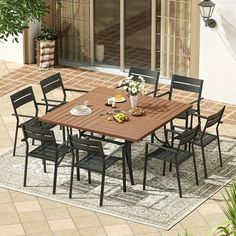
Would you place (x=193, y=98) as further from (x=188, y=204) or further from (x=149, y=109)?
(x=188, y=204)

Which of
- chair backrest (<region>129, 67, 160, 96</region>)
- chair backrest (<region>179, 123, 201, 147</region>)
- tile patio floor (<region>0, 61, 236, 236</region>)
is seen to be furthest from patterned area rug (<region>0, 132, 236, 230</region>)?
chair backrest (<region>129, 67, 160, 96</region>)

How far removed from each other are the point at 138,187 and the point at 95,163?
858 millimetres

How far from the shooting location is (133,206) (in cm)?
1146

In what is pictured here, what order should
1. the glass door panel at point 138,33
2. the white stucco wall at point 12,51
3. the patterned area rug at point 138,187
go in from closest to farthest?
the patterned area rug at point 138,187
the glass door panel at point 138,33
the white stucco wall at point 12,51

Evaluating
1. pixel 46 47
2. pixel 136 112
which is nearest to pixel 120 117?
pixel 136 112

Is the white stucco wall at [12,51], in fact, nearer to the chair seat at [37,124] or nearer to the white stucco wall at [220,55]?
the white stucco wall at [220,55]

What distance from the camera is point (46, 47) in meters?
17.2

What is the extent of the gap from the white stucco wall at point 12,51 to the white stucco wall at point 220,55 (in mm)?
4235

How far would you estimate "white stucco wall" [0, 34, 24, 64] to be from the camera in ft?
58.0

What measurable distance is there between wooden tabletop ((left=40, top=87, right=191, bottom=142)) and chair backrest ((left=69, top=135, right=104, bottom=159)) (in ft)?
1.42

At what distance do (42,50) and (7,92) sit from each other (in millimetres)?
1511

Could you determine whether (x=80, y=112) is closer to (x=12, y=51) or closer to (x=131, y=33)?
(x=131, y=33)

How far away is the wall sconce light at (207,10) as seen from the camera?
14.7m

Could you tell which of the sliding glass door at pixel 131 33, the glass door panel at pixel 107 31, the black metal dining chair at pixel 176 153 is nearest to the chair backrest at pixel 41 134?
the black metal dining chair at pixel 176 153
